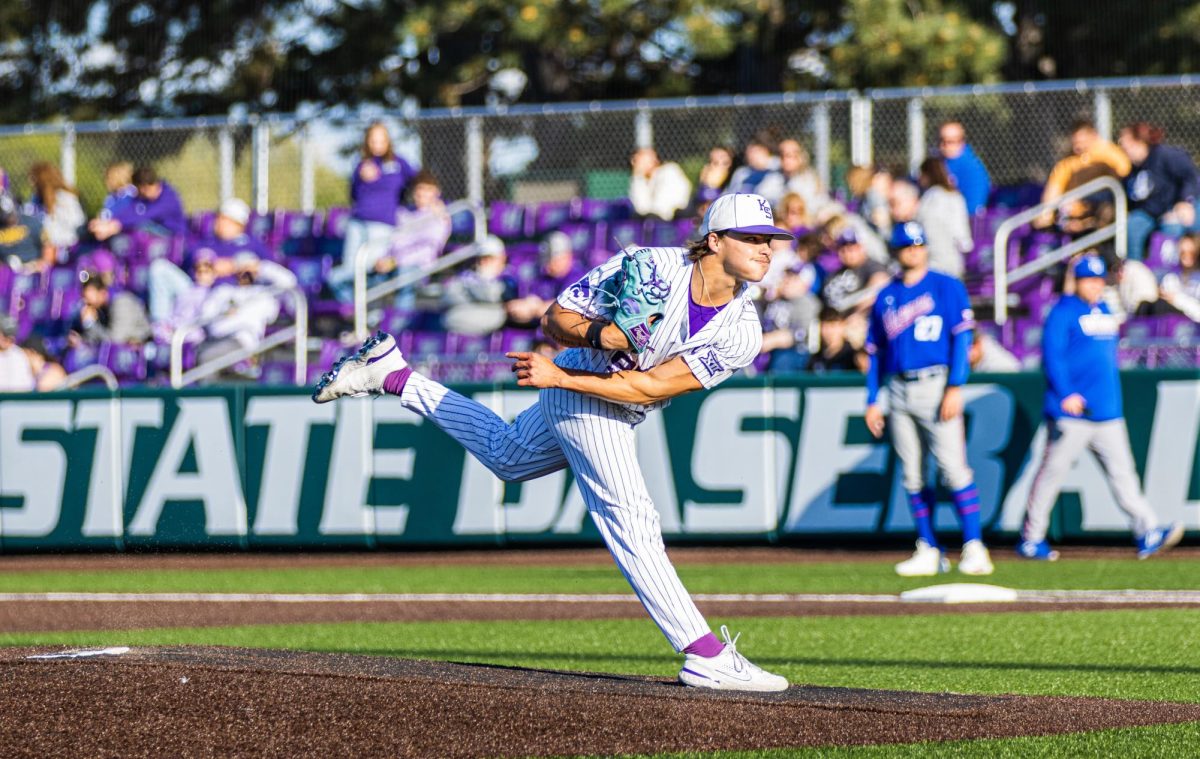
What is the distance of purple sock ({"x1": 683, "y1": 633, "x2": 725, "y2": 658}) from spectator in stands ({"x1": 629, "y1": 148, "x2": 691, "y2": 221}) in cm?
1125

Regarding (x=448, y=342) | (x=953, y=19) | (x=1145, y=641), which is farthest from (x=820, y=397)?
(x=953, y=19)

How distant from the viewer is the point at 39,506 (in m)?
15.0

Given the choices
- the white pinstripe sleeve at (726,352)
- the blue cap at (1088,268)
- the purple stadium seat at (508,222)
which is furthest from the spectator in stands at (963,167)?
the white pinstripe sleeve at (726,352)

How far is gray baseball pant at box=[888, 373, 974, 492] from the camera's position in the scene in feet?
38.9

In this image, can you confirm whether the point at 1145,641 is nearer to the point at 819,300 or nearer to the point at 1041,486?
the point at 1041,486

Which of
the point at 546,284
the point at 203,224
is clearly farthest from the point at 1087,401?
the point at 203,224

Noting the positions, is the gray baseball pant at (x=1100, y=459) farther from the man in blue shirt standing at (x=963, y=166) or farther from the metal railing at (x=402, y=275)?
the metal railing at (x=402, y=275)

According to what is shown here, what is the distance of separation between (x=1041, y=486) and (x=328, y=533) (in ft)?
19.5

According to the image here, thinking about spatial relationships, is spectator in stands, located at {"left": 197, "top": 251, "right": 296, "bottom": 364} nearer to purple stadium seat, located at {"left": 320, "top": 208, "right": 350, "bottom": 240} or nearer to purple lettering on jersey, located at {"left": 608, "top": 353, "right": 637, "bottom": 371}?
purple stadium seat, located at {"left": 320, "top": 208, "right": 350, "bottom": 240}

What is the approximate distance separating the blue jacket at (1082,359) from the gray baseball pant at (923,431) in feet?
3.25

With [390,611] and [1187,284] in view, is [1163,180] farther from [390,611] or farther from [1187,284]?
[390,611]

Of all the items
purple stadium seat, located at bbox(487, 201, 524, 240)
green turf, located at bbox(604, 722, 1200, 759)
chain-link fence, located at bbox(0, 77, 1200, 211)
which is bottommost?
green turf, located at bbox(604, 722, 1200, 759)

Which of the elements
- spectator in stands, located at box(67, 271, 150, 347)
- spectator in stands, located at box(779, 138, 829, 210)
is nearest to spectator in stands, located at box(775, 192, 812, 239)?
spectator in stands, located at box(779, 138, 829, 210)

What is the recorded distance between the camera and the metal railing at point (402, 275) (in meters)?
16.5
